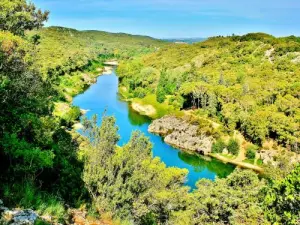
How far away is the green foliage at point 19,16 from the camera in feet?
70.8

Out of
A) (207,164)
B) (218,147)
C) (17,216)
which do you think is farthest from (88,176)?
(218,147)

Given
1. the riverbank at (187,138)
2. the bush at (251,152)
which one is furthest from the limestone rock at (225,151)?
the bush at (251,152)

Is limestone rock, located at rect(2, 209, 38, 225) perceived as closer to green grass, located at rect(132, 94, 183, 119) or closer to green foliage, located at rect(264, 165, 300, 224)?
green foliage, located at rect(264, 165, 300, 224)

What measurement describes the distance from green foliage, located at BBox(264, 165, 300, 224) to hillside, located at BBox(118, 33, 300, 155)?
1674 inches

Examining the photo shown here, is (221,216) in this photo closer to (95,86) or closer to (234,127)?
(234,127)

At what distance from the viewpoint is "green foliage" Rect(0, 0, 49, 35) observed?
21.6 m

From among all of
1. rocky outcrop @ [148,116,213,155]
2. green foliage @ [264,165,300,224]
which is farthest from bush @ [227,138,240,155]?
green foliage @ [264,165,300,224]

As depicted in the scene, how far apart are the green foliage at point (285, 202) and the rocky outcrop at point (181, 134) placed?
150 ft

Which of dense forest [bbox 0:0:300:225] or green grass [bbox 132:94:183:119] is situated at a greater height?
dense forest [bbox 0:0:300:225]

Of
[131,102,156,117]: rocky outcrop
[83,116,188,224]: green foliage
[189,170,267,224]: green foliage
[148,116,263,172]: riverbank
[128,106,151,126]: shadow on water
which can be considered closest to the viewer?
[83,116,188,224]: green foliage

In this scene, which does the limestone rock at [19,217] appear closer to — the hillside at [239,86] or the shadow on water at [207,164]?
the shadow on water at [207,164]

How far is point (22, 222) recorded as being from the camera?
32.9 ft

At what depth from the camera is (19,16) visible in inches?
905

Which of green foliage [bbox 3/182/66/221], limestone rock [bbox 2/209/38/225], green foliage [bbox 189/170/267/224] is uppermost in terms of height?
limestone rock [bbox 2/209/38/225]
